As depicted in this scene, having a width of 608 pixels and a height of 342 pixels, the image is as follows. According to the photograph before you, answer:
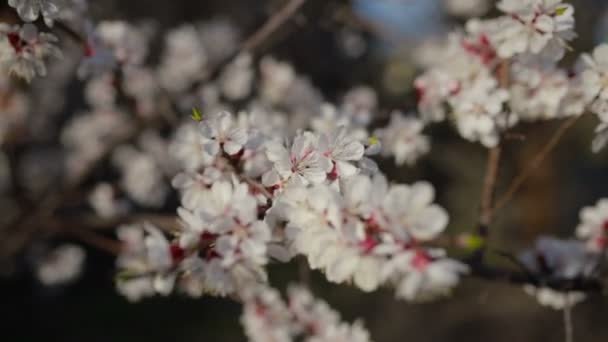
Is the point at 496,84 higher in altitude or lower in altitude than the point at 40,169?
lower

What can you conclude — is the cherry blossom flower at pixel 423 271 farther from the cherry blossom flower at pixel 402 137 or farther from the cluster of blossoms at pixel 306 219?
the cherry blossom flower at pixel 402 137

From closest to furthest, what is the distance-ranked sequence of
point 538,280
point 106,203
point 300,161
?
point 300,161, point 538,280, point 106,203

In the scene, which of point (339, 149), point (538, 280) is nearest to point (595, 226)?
point (538, 280)

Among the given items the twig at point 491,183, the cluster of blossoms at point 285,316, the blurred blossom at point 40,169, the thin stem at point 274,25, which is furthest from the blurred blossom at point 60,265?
the twig at point 491,183

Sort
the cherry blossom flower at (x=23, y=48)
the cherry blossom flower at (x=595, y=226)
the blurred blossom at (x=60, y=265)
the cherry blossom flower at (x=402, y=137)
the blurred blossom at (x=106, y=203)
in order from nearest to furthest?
1. the cherry blossom flower at (x=23, y=48)
2. the cherry blossom flower at (x=595, y=226)
3. the cherry blossom flower at (x=402, y=137)
4. the blurred blossom at (x=106, y=203)
5. the blurred blossom at (x=60, y=265)

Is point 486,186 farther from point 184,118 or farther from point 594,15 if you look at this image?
point 594,15

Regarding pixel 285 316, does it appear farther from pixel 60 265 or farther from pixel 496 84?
pixel 60 265

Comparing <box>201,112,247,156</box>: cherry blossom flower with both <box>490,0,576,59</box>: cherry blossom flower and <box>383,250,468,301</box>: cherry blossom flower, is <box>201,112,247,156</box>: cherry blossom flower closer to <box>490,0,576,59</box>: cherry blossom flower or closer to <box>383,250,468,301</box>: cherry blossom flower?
<box>383,250,468,301</box>: cherry blossom flower
